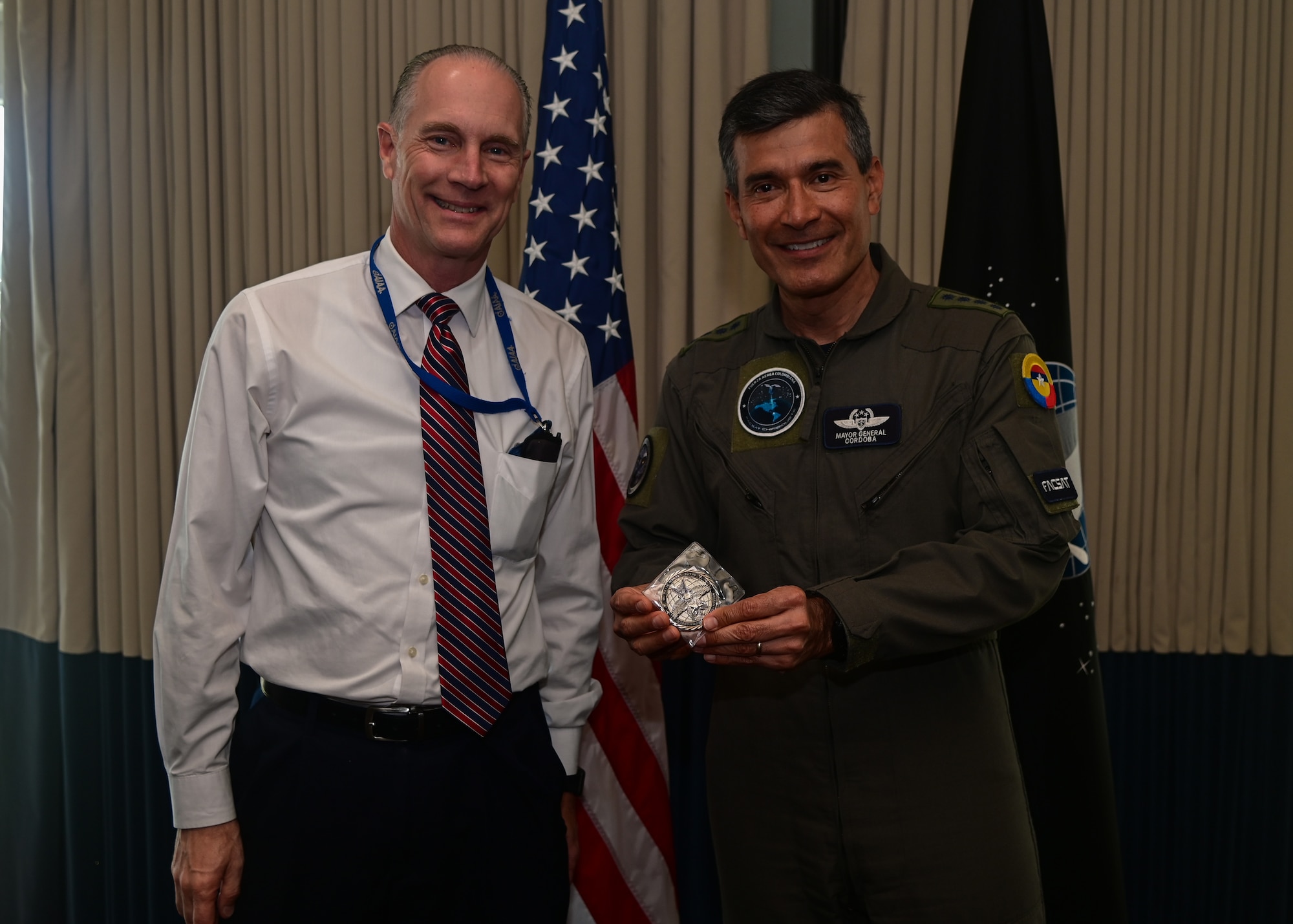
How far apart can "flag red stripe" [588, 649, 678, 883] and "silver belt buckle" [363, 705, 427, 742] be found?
0.84 meters

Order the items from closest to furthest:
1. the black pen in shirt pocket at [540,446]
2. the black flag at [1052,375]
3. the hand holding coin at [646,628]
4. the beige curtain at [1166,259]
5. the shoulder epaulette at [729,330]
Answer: the hand holding coin at [646,628] → the black pen in shirt pocket at [540,446] → the shoulder epaulette at [729,330] → the black flag at [1052,375] → the beige curtain at [1166,259]

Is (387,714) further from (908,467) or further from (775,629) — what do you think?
(908,467)

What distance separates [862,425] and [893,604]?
1.07 feet

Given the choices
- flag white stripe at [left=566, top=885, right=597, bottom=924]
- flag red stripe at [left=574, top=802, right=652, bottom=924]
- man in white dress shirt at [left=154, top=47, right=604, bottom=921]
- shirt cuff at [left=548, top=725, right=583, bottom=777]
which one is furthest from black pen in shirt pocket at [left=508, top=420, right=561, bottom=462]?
flag white stripe at [left=566, top=885, right=597, bottom=924]

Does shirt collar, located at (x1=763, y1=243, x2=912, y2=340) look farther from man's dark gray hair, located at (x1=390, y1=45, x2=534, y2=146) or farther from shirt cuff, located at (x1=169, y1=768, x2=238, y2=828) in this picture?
shirt cuff, located at (x1=169, y1=768, x2=238, y2=828)

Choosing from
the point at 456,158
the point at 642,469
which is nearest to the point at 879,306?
the point at 642,469

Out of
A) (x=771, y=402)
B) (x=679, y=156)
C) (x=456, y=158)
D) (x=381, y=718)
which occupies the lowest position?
(x=381, y=718)

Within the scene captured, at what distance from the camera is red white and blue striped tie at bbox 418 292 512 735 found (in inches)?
61.3

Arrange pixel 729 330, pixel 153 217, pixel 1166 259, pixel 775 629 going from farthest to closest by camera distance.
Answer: pixel 153 217 → pixel 1166 259 → pixel 729 330 → pixel 775 629

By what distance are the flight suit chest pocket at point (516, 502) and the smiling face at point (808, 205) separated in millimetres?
556

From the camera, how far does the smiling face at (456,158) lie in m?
1.64

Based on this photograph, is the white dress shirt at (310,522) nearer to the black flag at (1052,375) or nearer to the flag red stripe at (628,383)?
the flag red stripe at (628,383)

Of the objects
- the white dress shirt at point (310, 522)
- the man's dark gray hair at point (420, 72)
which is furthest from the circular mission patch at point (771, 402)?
the man's dark gray hair at point (420, 72)

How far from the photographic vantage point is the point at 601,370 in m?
2.35
